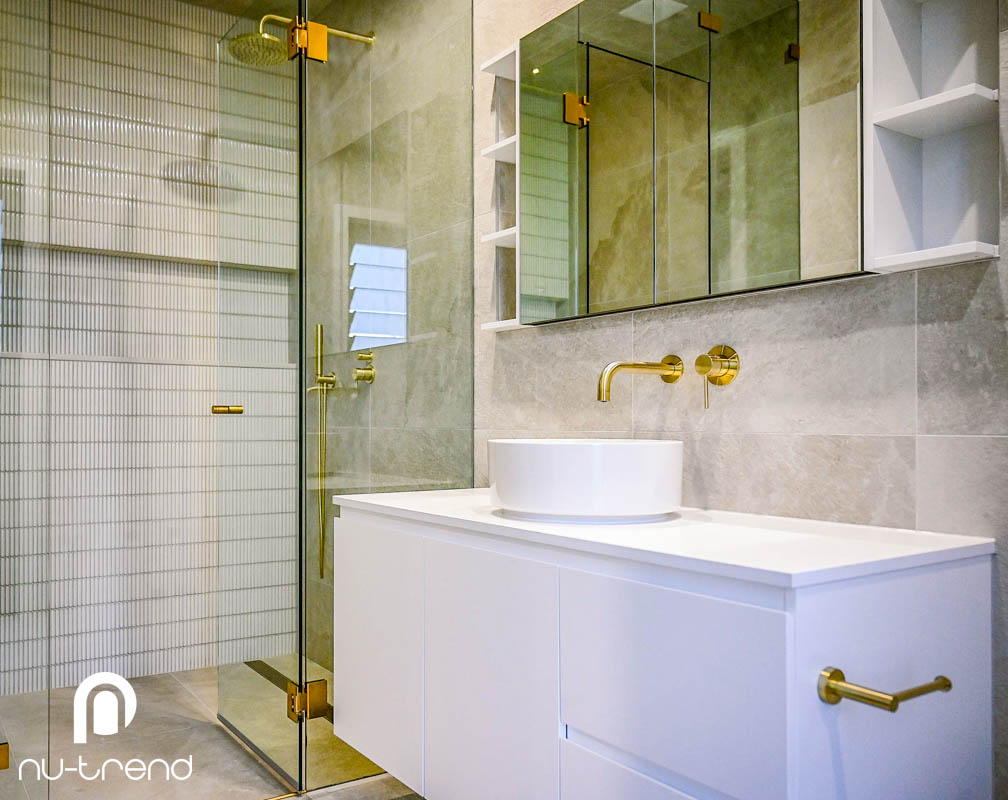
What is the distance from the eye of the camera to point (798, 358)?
1465 millimetres

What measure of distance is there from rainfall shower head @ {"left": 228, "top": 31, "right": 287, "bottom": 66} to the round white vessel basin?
4.22 feet

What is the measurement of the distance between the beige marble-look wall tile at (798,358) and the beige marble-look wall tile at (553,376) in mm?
103

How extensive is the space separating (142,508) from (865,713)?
2.48 metres

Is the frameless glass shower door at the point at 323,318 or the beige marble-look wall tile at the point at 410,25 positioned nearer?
the frameless glass shower door at the point at 323,318

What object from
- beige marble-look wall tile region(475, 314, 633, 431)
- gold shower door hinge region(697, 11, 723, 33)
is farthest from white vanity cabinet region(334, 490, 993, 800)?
gold shower door hinge region(697, 11, 723, 33)

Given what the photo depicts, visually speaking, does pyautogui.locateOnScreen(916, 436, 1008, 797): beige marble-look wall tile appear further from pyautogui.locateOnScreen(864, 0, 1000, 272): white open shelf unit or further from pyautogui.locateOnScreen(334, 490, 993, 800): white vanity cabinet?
pyautogui.locateOnScreen(864, 0, 1000, 272): white open shelf unit

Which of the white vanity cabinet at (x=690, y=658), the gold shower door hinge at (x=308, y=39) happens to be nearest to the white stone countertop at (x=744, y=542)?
the white vanity cabinet at (x=690, y=658)

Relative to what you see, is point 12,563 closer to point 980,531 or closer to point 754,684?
point 754,684

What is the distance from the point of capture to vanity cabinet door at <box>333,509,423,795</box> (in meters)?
1.64

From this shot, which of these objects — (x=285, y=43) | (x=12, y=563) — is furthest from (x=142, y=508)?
(x=285, y=43)

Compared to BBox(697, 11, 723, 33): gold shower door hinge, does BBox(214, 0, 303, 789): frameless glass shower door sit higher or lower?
lower

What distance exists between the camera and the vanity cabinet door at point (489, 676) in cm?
130

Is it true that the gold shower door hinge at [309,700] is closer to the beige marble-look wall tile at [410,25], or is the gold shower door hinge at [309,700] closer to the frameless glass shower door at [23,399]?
the frameless glass shower door at [23,399]

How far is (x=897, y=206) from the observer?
1321 mm
